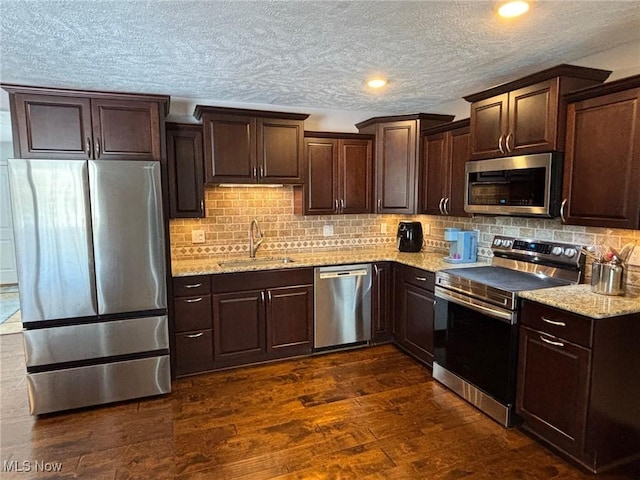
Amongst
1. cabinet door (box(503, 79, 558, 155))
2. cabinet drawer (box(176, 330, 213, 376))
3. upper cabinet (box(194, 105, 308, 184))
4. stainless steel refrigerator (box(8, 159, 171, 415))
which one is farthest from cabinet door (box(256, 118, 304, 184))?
cabinet door (box(503, 79, 558, 155))

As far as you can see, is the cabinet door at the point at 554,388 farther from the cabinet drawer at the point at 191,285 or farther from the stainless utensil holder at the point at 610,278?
the cabinet drawer at the point at 191,285

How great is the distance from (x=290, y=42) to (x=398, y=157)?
6.61 feet

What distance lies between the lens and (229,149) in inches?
138

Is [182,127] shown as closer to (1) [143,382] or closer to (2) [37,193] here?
(2) [37,193]

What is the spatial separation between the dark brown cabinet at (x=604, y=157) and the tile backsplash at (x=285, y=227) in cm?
68

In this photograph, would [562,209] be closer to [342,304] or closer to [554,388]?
[554,388]

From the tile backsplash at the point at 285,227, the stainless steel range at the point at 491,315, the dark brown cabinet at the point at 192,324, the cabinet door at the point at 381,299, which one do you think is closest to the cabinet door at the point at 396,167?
the tile backsplash at the point at 285,227

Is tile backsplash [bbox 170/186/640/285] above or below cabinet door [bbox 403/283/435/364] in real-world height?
above

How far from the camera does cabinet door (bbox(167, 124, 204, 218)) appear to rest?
3424 mm

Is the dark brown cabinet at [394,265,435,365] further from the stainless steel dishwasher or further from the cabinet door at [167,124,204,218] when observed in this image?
the cabinet door at [167,124,204,218]

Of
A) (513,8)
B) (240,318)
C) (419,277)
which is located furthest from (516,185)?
(240,318)

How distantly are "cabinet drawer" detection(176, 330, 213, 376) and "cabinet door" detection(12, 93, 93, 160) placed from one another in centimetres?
162

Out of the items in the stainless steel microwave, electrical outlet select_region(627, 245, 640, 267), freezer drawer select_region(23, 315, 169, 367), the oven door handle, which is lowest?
freezer drawer select_region(23, 315, 169, 367)

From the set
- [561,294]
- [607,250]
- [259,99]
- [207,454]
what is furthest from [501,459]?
[259,99]
